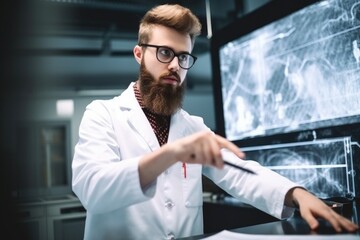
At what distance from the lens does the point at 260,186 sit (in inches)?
43.9

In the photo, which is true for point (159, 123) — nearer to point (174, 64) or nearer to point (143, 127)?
point (143, 127)

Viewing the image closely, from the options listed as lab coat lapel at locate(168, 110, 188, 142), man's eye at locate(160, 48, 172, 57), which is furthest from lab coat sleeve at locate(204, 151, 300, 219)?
man's eye at locate(160, 48, 172, 57)

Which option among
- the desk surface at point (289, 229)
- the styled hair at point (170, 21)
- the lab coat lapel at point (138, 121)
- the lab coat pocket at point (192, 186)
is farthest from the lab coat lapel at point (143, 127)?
the desk surface at point (289, 229)

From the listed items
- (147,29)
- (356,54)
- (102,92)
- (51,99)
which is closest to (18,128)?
(51,99)

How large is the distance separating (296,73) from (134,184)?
4.47 ft

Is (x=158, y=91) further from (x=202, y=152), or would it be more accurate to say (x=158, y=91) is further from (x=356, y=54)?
(x=356, y=54)

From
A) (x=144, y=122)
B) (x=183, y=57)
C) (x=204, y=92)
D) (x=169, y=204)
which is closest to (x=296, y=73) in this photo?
(x=183, y=57)

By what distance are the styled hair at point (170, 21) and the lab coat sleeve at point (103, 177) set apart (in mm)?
444

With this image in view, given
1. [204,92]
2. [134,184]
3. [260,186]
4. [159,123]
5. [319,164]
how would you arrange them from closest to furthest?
[134,184]
[260,186]
[159,123]
[319,164]
[204,92]

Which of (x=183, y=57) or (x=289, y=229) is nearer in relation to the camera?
(x=289, y=229)

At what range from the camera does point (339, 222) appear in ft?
2.73

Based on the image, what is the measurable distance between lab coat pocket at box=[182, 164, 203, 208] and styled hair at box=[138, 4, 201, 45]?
0.50 m

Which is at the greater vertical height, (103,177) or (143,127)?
(143,127)

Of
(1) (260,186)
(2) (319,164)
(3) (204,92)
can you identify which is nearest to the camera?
(1) (260,186)
